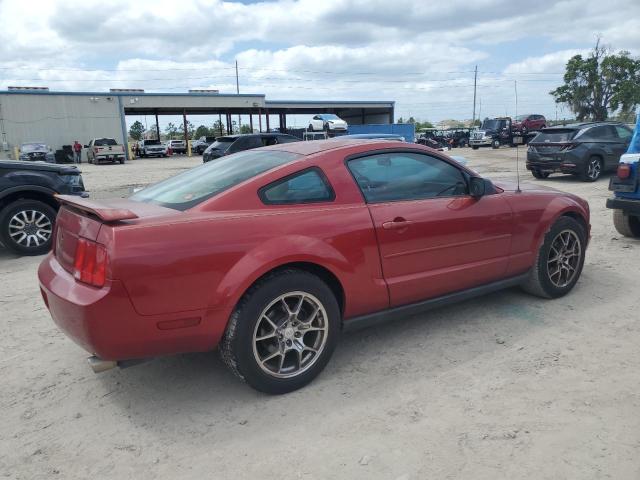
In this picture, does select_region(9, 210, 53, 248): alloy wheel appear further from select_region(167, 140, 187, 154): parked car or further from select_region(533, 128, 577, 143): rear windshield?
select_region(167, 140, 187, 154): parked car

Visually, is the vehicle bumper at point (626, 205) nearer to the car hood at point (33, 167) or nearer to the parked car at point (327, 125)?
the car hood at point (33, 167)

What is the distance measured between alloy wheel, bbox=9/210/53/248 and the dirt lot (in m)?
3.01

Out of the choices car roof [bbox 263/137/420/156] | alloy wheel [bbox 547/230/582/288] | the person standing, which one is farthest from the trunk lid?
the person standing

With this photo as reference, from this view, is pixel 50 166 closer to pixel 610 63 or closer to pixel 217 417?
pixel 217 417

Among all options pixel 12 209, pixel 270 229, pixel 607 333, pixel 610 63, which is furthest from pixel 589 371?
pixel 610 63

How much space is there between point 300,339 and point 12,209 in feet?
17.5

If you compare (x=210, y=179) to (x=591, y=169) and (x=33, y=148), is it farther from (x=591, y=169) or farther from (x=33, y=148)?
(x=33, y=148)

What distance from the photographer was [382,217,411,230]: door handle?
11.0 feet

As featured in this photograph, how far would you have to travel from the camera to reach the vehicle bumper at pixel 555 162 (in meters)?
13.3

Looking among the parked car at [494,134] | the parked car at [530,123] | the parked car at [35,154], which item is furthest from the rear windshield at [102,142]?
the parked car at [530,123]

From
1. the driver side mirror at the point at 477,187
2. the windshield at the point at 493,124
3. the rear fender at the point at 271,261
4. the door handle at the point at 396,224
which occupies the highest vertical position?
the windshield at the point at 493,124

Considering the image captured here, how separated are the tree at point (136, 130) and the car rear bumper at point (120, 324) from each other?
8496cm

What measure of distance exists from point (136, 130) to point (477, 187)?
90.4m

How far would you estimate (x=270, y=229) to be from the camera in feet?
9.63
